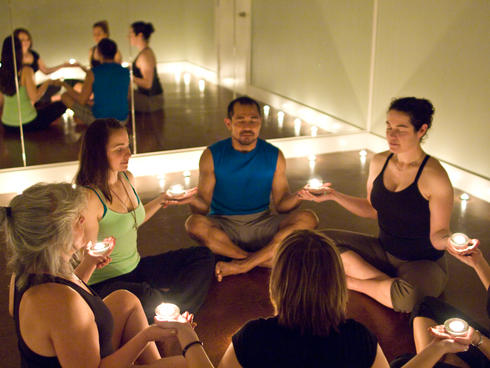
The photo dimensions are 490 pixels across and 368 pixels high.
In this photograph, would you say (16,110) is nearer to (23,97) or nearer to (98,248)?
(23,97)

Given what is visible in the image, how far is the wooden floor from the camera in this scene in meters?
2.95

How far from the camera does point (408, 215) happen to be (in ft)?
10.00

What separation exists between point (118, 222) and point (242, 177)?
980 millimetres

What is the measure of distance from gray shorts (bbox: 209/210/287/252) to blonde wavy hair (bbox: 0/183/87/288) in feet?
5.80

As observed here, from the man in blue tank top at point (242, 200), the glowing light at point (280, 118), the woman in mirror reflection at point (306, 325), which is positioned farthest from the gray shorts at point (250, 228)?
the glowing light at point (280, 118)

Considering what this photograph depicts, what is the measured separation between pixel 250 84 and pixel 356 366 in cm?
469

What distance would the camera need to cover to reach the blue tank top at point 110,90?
500 cm

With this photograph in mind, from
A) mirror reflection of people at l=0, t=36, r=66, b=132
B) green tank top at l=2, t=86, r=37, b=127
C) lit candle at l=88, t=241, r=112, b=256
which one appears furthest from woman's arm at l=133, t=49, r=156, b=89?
lit candle at l=88, t=241, r=112, b=256

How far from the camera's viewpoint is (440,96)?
5105mm

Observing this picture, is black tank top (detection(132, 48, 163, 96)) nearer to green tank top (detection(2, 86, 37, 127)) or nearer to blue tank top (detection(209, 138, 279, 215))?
green tank top (detection(2, 86, 37, 127))

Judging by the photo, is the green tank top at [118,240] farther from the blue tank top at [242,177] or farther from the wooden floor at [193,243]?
the blue tank top at [242,177]

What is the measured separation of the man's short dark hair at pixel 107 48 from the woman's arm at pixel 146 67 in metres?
0.23

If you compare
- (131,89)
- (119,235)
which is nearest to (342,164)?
(131,89)

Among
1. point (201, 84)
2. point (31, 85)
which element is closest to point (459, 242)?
point (201, 84)
